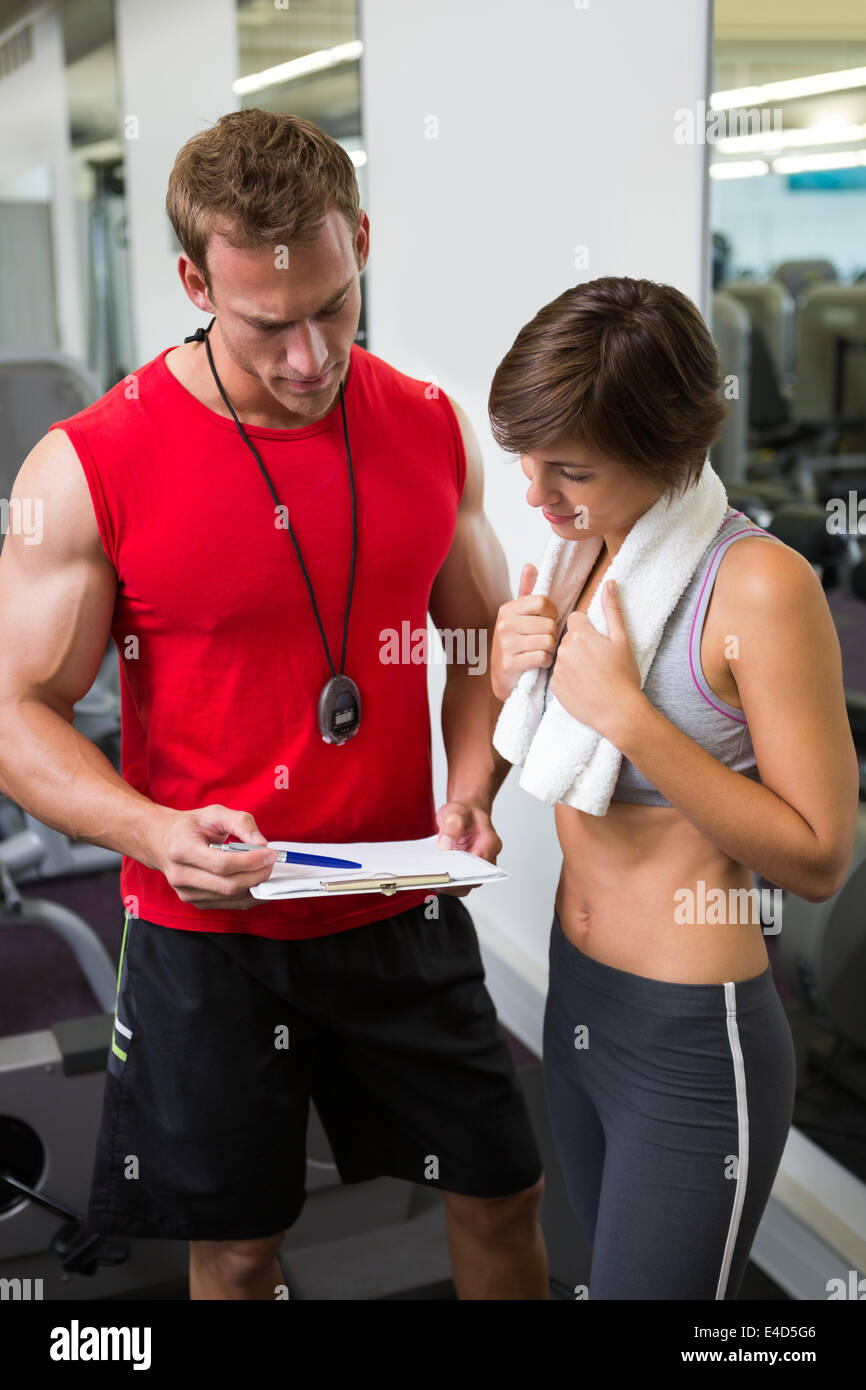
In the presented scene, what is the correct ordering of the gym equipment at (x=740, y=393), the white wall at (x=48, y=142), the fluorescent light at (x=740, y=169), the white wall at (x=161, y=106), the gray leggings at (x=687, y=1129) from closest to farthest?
the gray leggings at (x=687, y=1129) < the fluorescent light at (x=740, y=169) < the gym equipment at (x=740, y=393) < the white wall at (x=161, y=106) < the white wall at (x=48, y=142)

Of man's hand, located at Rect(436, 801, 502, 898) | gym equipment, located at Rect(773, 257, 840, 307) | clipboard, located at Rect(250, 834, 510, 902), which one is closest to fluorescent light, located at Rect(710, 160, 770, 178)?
gym equipment, located at Rect(773, 257, 840, 307)

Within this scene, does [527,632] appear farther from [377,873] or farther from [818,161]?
[818,161]

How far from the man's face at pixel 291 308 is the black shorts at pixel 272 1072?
62 centimetres

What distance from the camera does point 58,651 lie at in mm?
1325

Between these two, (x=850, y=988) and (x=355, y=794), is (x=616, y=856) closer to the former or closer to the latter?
(x=355, y=794)

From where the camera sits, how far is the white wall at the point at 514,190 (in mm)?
1930

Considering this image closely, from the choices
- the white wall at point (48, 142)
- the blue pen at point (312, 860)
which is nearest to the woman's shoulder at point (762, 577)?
the blue pen at point (312, 860)

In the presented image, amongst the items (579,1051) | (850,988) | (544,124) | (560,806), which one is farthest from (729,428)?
(579,1051)

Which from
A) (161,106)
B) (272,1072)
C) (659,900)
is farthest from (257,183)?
(161,106)

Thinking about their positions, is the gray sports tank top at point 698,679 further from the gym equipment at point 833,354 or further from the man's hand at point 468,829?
the gym equipment at point 833,354

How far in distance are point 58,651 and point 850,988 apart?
128cm

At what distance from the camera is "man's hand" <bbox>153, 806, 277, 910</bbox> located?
46.8 inches

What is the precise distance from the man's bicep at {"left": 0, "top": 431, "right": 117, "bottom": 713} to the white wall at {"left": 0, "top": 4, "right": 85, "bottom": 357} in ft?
18.2

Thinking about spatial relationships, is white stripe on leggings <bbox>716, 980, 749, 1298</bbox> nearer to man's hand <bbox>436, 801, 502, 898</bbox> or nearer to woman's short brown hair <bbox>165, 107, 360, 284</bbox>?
man's hand <bbox>436, 801, 502, 898</bbox>
